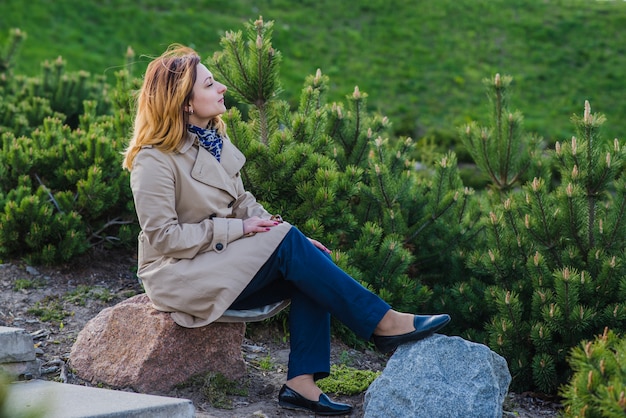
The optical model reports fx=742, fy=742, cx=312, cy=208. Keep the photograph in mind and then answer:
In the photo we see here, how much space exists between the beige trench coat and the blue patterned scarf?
124 mm

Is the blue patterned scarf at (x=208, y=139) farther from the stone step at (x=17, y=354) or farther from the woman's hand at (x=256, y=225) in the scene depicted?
the stone step at (x=17, y=354)

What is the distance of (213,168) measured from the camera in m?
3.64

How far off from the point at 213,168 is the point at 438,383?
4.84 ft

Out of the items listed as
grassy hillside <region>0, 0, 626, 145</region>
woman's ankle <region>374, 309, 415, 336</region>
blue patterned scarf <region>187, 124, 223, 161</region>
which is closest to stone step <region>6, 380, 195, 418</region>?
woman's ankle <region>374, 309, 415, 336</region>

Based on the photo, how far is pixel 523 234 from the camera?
15.6ft

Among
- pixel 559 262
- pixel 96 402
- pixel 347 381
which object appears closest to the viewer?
pixel 96 402

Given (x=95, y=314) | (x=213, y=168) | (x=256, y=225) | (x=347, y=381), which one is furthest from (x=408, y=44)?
(x=256, y=225)

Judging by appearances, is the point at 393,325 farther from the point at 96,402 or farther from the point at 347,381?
the point at 96,402

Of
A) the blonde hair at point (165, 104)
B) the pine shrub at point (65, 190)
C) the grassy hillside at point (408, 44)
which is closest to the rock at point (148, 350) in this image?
the blonde hair at point (165, 104)

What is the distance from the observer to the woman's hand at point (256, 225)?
11.4ft

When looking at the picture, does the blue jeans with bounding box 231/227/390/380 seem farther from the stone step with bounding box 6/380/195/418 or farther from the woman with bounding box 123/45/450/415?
the stone step with bounding box 6/380/195/418

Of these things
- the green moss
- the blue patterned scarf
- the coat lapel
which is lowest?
the green moss

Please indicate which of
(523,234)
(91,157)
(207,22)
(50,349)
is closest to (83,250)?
(91,157)

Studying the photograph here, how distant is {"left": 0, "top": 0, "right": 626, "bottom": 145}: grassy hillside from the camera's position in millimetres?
15219
